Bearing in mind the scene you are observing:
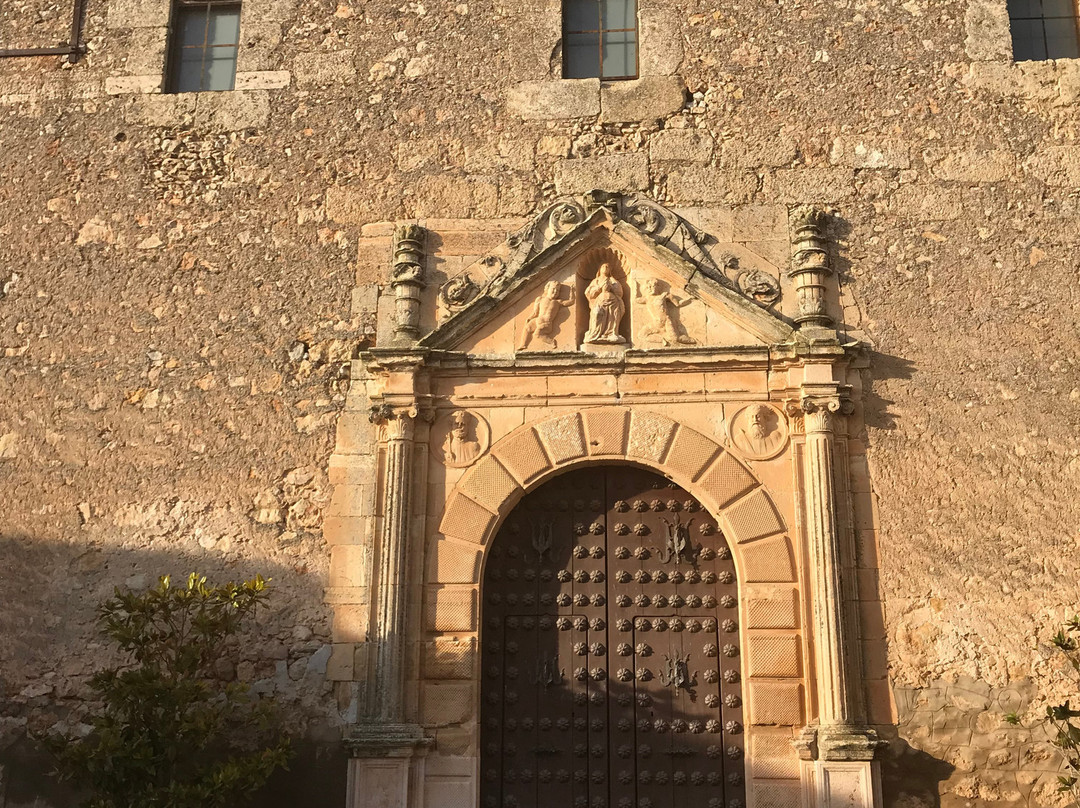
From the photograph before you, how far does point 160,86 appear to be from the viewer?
725 cm

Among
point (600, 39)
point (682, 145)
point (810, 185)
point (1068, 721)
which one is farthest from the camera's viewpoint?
point (600, 39)

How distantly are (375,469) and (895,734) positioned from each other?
2957 millimetres

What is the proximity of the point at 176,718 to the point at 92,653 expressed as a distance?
1012 mm

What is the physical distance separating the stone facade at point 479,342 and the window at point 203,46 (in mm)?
184

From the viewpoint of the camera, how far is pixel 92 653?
20.3ft

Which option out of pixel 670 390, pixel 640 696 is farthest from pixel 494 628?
pixel 670 390

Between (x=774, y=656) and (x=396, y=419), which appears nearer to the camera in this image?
(x=774, y=656)

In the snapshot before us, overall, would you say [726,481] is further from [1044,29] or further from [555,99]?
[1044,29]

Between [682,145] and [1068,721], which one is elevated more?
[682,145]

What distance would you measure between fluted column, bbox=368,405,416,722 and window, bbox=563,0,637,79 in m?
2.46

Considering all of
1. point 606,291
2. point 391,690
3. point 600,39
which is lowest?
point 391,690

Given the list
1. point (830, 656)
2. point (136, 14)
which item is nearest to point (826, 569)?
point (830, 656)

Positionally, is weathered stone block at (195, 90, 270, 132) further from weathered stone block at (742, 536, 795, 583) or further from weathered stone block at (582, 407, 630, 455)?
weathered stone block at (742, 536, 795, 583)

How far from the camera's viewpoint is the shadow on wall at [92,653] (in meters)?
5.91
